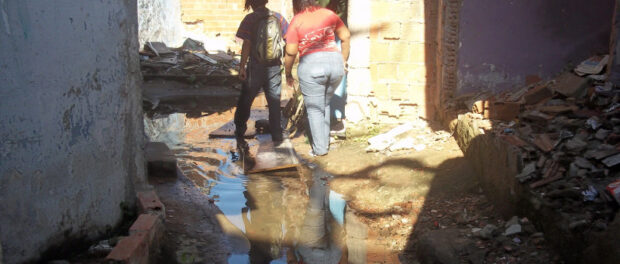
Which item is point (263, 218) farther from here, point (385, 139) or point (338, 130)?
point (338, 130)

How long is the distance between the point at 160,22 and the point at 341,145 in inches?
323

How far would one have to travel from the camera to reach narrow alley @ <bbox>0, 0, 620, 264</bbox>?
2.91 metres

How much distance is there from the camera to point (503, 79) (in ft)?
18.8

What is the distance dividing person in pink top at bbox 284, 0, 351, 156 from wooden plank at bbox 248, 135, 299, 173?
508mm

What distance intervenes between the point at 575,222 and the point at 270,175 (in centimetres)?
313

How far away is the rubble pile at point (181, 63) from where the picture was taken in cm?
1069

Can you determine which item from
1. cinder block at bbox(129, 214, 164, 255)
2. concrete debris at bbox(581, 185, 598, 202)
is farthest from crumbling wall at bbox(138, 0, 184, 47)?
concrete debris at bbox(581, 185, 598, 202)

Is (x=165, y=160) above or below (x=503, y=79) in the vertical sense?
below

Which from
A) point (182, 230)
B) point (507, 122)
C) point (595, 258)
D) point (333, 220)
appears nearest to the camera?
point (595, 258)

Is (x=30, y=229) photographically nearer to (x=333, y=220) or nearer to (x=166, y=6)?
(x=333, y=220)

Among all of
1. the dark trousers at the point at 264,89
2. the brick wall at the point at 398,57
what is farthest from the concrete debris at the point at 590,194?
the dark trousers at the point at 264,89

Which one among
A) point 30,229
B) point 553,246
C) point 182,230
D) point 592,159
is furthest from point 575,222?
point 30,229

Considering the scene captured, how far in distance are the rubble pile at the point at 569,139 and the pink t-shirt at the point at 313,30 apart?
1.61 m

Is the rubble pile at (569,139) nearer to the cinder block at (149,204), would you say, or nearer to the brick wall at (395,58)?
the brick wall at (395,58)
